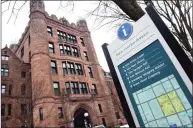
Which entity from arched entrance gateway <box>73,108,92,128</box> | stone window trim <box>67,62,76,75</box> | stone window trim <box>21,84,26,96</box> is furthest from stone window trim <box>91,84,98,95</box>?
stone window trim <box>21,84,26,96</box>

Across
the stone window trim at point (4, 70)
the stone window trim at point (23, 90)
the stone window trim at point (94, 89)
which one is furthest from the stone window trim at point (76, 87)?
the stone window trim at point (4, 70)

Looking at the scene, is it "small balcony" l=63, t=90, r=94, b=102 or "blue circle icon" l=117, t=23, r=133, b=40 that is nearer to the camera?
"blue circle icon" l=117, t=23, r=133, b=40

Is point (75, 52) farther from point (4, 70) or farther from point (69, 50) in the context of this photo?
point (4, 70)

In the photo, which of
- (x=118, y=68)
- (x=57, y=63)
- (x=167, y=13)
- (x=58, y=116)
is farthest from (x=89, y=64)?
(x=118, y=68)

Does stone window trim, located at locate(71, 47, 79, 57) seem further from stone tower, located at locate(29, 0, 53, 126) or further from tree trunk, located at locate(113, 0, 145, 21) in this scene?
tree trunk, located at locate(113, 0, 145, 21)

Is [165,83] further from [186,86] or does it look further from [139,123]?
[139,123]

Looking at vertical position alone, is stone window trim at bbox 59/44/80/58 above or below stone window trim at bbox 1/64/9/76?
above

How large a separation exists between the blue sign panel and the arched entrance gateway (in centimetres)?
2121

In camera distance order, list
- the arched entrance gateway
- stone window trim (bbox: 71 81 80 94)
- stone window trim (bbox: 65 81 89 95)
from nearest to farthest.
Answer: stone window trim (bbox: 65 81 89 95) < the arched entrance gateway < stone window trim (bbox: 71 81 80 94)

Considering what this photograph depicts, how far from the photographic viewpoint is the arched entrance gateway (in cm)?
2286

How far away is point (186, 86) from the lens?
196 centimetres

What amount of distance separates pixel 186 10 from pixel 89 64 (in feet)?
68.0

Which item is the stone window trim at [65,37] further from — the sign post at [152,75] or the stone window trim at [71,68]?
the sign post at [152,75]

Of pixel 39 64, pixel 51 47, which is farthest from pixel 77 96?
pixel 51 47
